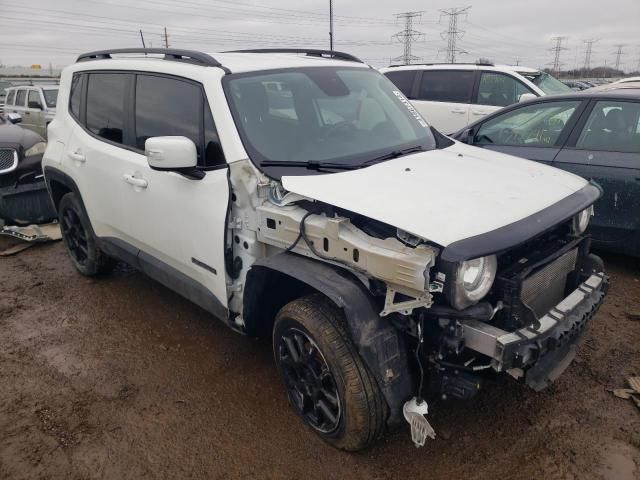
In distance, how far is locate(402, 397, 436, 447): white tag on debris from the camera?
2324mm

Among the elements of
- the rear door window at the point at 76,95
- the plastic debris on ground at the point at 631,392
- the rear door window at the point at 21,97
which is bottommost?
the plastic debris on ground at the point at 631,392

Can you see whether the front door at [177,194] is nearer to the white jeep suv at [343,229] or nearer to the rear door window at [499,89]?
the white jeep suv at [343,229]

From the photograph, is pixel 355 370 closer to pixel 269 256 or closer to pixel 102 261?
pixel 269 256

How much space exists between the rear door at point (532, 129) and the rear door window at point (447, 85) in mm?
3330

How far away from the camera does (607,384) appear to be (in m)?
3.17

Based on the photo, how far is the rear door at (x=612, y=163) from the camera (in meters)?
4.24

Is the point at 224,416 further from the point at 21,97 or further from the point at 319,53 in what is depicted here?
the point at 21,97

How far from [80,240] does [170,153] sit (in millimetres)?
2688

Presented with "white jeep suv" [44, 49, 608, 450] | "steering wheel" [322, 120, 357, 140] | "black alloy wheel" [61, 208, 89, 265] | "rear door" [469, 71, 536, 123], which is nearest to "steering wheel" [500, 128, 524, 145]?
"white jeep suv" [44, 49, 608, 450]

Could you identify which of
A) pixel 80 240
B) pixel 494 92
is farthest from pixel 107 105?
pixel 494 92

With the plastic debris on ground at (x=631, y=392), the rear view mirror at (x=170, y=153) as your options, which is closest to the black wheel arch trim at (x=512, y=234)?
the plastic debris on ground at (x=631, y=392)

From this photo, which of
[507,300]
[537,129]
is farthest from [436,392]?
[537,129]

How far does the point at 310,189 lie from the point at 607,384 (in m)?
2.26

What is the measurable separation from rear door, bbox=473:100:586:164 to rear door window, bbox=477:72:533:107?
3172 millimetres
